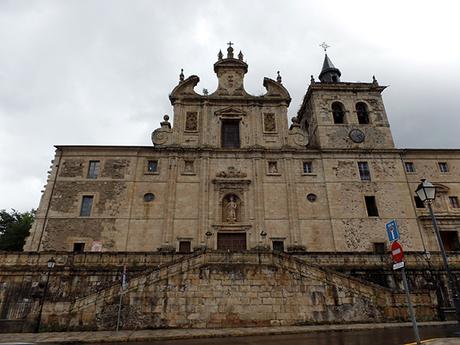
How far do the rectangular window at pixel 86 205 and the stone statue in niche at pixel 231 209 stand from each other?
10233mm

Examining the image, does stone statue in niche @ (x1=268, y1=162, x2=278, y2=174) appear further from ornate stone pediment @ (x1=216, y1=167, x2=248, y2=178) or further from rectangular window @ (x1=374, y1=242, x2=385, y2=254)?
rectangular window @ (x1=374, y1=242, x2=385, y2=254)

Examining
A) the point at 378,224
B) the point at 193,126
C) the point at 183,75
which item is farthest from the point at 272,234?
the point at 183,75

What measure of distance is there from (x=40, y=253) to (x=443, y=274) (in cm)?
2353

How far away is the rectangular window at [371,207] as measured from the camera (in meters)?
23.5

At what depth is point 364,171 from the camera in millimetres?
25109

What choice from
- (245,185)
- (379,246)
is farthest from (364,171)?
(245,185)

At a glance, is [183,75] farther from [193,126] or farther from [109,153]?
[109,153]

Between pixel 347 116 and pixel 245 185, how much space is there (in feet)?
40.0

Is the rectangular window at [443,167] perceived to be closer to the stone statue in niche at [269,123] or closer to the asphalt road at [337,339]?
the stone statue in niche at [269,123]

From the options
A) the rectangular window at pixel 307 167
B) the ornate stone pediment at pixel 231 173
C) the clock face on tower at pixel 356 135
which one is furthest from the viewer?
the clock face on tower at pixel 356 135

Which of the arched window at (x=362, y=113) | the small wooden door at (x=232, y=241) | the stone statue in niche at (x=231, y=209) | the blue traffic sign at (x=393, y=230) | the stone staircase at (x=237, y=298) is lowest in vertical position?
the stone staircase at (x=237, y=298)

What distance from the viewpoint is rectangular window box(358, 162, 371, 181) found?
24.8 meters

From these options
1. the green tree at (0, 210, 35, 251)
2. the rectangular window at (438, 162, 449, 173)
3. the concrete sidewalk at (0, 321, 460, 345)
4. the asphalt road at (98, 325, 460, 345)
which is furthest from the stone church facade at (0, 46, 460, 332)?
the green tree at (0, 210, 35, 251)

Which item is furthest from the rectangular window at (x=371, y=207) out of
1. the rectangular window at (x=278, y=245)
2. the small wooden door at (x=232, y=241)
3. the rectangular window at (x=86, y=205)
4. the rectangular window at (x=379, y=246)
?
the rectangular window at (x=86, y=205)
